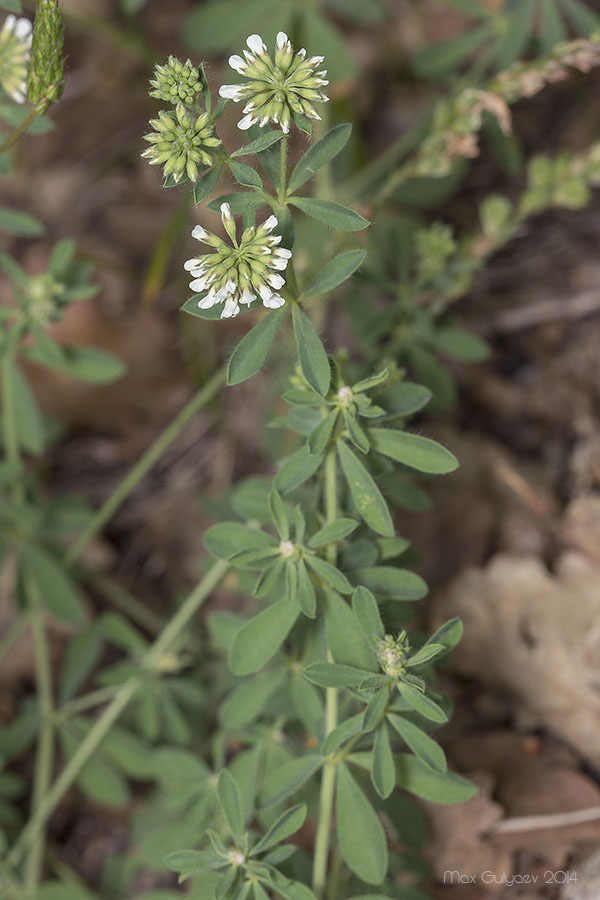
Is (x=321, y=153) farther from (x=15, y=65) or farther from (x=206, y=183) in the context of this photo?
(x=15, y=65)

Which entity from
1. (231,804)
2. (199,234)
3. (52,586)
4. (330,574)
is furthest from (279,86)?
(52,586)

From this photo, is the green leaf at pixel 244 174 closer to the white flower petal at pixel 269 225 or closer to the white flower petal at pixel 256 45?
the white flower petal at pixel 269 225

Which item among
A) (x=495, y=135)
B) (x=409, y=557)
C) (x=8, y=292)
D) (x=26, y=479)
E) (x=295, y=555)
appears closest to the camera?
(x=295, y=555)

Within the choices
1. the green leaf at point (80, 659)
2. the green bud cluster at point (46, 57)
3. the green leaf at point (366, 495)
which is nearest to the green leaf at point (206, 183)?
the green bud cluster at point (46, 57)

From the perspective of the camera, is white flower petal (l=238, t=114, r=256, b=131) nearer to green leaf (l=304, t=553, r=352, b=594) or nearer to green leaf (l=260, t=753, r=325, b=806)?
green leaf (l=304, t=553, r=352, b=594)

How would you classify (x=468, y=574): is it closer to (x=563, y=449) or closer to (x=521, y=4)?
(x=563, y=449)

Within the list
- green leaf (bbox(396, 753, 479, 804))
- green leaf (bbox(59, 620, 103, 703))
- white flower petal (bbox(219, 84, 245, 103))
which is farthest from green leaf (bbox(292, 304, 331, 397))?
green leaf (bbox(59, 620, 103, 703))

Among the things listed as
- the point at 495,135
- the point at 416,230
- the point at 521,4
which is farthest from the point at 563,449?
the point at 521,4
